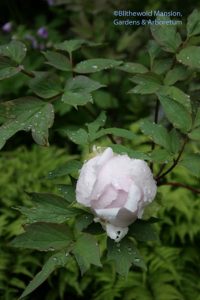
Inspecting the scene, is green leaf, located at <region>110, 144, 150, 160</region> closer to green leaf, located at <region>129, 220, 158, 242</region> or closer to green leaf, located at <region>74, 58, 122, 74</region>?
green leaf, located at <region>129, 220, 158, 242</region>

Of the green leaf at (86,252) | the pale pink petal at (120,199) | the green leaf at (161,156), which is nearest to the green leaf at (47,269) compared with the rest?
the green leaf at (86,252)

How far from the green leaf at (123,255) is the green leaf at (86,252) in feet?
0.09

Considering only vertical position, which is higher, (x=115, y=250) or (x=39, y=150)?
(x=115, y=250)

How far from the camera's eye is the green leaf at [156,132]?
1058 millimetres

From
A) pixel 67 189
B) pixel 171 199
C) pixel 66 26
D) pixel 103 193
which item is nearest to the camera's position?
pixel 103 193

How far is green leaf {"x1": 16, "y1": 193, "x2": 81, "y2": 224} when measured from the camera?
3.26 ft

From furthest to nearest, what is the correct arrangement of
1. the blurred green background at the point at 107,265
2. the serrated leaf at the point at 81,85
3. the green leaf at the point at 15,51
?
the blurred green background at the point at 107,265
the green leaf at the point at 15,51
the serrated leaf at the point at 81,85

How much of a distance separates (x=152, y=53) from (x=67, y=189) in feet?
1.44

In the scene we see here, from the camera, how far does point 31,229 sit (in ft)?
3.19

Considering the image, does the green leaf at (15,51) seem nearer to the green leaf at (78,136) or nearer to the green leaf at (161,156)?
the green leaf at (78,136)

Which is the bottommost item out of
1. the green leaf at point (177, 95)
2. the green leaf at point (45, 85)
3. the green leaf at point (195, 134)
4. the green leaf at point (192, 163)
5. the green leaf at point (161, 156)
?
the green leaf at point (192, 163)

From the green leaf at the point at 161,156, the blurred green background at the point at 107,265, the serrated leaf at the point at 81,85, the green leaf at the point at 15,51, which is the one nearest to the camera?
the green leaf at the point at 161,156

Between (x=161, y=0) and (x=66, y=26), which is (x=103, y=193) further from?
(x=66, y=26)

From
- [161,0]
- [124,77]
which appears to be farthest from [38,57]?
[161,0]
